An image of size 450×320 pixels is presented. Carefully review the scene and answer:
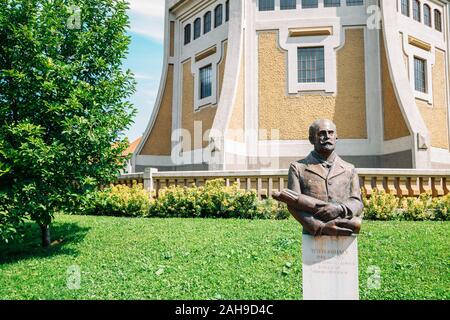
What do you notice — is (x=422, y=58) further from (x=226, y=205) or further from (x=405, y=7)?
(x=226, y=205)

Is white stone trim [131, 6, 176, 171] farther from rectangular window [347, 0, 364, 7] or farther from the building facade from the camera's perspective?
rectangular window [347, 0, 364, 7]

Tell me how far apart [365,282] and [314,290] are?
2.19 meters

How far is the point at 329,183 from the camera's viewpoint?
471 cm

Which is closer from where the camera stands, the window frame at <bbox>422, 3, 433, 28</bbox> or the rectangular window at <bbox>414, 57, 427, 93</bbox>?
the rectangular window at <bbox>414, 57, 427, 93</bbox>

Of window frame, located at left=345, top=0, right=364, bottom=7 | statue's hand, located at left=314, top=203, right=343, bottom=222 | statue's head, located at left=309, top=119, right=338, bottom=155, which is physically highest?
window frame, located at left=345, top=0, right=364, bottom=7

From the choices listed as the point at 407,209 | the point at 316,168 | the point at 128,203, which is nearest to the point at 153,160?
the point at 128,203

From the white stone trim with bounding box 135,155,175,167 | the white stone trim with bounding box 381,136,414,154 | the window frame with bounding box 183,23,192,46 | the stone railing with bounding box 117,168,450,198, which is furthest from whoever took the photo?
the white stone trim with bounding box 135,155,175,167

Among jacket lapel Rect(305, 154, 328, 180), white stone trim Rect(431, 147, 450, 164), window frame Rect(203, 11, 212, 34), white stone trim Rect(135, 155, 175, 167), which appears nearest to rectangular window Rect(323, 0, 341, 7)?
window frame Rect(203, 11, 212, 34)

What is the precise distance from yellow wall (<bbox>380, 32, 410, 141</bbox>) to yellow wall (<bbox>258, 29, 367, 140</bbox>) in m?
0.87

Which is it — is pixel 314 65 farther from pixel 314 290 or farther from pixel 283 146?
pixel 314 290

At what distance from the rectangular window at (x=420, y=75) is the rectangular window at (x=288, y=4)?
21.5 ft

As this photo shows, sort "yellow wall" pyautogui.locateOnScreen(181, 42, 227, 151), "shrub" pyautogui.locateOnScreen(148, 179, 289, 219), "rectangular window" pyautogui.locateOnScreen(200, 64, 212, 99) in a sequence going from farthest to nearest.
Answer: "rectangular window" pyautogui.locateOnScreen(200, 64, 212, 99) < "yellow wall" pyautogui.locateOnScreen(181, 42, 227, 151) < "shrub" pyautogui.locateOnScreen(148, 179, 289, 219)

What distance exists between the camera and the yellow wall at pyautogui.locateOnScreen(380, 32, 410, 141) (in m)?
17.2

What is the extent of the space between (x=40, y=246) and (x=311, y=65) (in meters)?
14.4
